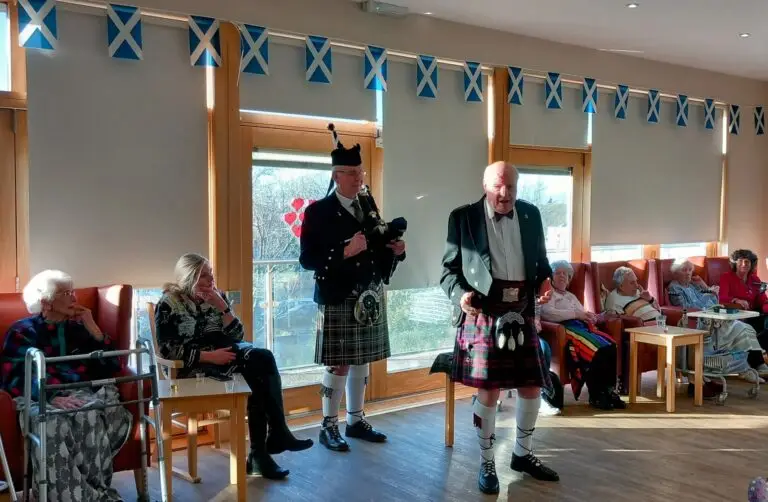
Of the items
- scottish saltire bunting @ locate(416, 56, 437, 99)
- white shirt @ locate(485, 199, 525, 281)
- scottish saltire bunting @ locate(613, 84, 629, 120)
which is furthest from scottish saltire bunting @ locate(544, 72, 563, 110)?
white shirt @ locate(485, 199, 525, 281)

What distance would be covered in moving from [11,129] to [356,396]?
7.79ft

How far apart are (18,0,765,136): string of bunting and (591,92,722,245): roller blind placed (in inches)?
6.3

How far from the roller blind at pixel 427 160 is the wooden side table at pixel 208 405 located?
6.72ft

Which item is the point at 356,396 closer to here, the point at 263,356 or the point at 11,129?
the point at 263,356

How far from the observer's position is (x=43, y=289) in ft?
11.0

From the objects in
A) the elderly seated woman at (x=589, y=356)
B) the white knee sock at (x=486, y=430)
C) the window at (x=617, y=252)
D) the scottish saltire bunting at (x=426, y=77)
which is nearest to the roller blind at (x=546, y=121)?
the scottish saltire bunting at (x=426, y=77)

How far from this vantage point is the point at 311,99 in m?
4.68

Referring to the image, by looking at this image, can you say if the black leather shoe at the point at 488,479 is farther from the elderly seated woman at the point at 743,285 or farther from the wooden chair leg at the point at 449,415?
the elderly seated woman at the point at 743,285

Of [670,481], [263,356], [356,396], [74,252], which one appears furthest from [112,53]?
[670,481]

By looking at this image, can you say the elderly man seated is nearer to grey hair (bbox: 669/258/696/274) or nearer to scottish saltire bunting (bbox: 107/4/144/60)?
grey hair (bbox: 669/258/696/274)

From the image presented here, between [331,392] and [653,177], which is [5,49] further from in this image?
[653,177]

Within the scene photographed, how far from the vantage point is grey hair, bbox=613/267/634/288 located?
A: 555 centimetres

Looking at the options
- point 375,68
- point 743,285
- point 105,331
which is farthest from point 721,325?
point 105,331

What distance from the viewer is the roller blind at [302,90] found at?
14.6 feet
